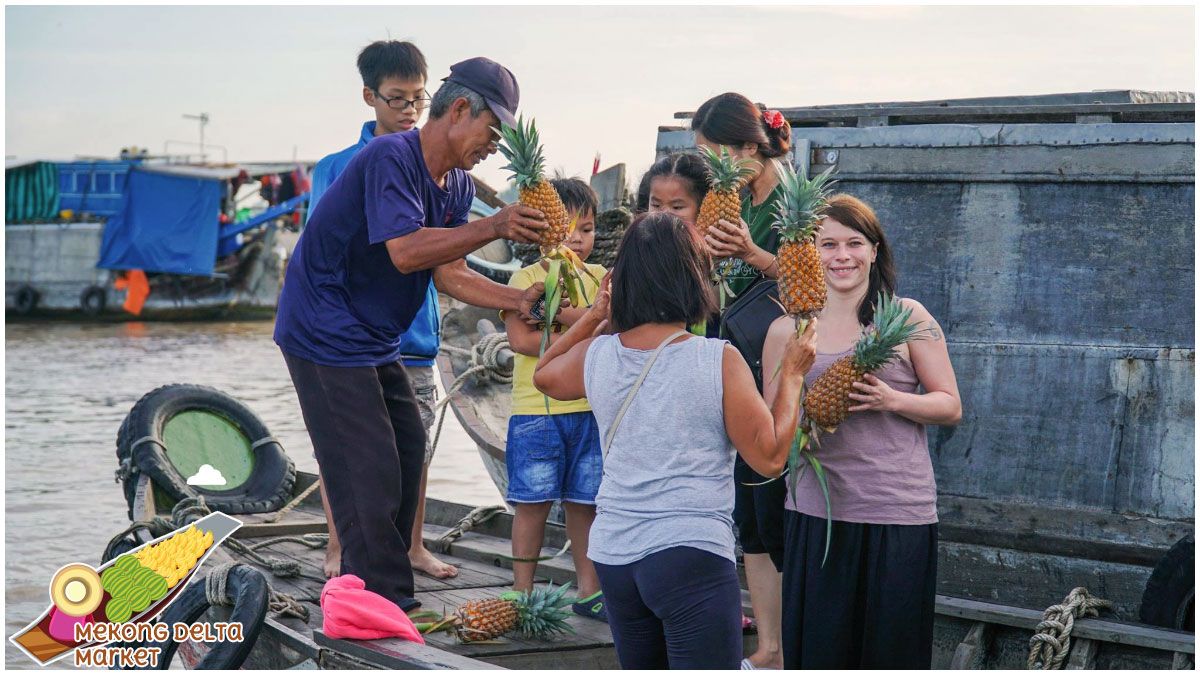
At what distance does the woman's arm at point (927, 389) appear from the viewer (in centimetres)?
324

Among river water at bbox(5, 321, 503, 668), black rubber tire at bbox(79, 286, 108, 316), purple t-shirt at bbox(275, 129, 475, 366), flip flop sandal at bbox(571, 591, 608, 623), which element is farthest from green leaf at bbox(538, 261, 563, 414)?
black rubber tire at bbox(79, 286, 108, 316)

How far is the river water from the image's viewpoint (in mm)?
9273

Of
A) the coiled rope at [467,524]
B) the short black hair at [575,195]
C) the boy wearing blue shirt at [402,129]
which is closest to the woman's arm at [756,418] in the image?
the short black hair at [575,195]

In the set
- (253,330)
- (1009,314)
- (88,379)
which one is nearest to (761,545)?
(1009,314)

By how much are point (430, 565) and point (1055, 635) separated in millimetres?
2603

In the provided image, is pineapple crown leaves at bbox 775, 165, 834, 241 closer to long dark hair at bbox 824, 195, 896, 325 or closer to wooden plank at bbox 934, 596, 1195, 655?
long dark hair at bbox 824, 195, 896, 325

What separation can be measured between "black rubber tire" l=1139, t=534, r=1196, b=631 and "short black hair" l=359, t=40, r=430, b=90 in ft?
11.7

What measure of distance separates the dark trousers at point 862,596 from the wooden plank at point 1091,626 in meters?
0.80

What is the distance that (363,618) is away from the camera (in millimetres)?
3660

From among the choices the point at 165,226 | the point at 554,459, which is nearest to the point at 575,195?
the point at 554,459

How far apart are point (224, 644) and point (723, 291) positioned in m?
2.08

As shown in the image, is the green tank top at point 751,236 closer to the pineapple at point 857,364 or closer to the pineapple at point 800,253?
the pineapple at point 800,253

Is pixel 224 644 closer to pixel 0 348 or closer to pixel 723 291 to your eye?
pixel 0 348

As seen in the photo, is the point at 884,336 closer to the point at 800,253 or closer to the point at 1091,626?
the point at 800,253
